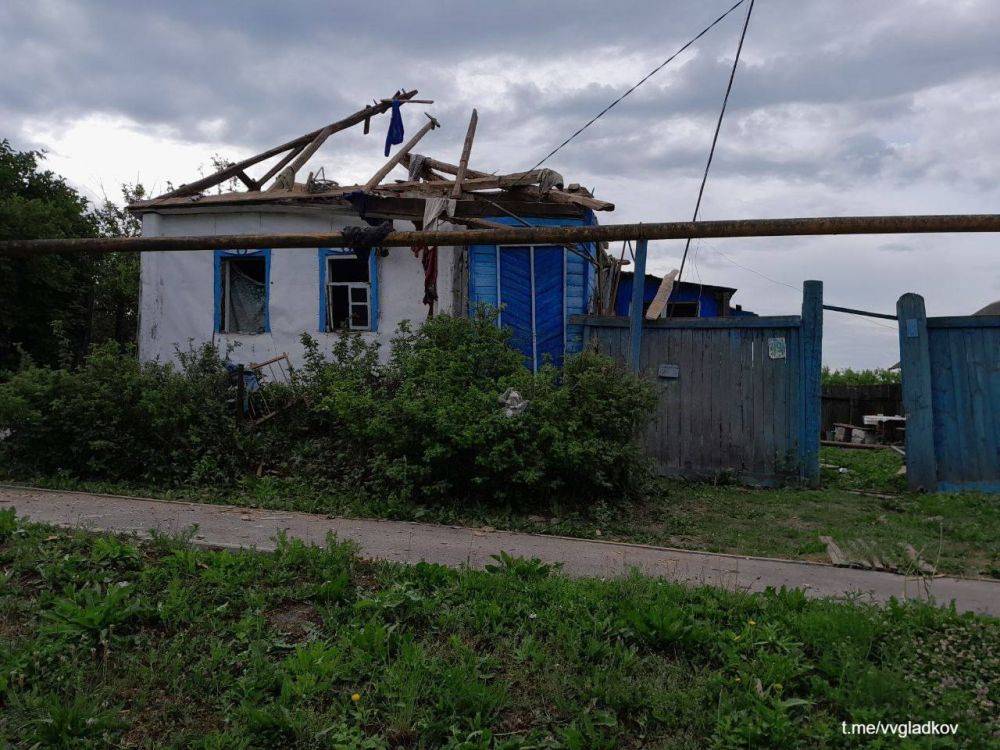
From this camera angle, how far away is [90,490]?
734cm

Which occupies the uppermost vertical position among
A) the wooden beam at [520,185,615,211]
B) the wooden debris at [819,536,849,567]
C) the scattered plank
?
the wooden beam at [520,185,615,211]

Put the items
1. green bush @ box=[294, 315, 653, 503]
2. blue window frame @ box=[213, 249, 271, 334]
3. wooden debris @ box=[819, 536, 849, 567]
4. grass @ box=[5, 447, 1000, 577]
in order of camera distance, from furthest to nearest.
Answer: blue window frame @ box=[213, 249, 271, 334] < green bush @ box=[294, 315, 653, 503] < grass @ box=[5, 447, 1000, 577] < wooden debris @ box=[819, 536, 849, 567]

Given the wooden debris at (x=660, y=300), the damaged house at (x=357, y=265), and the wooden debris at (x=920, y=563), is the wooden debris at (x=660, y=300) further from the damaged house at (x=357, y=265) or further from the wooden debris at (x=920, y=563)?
the wooden debris at (x=920, y=563)

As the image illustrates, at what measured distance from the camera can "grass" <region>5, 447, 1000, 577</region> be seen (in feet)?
19.1

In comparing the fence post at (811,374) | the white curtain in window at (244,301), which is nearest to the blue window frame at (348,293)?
the white curtain in window at (244,301)

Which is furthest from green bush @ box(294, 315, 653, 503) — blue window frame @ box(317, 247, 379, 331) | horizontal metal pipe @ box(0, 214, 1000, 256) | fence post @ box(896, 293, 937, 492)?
blue window frame @ box(317, 247, 379, 331)

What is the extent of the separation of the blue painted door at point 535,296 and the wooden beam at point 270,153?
3501 millimetres

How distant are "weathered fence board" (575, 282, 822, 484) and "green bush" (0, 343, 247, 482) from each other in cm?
448

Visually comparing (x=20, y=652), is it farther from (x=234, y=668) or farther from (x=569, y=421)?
(x=569, y=421)

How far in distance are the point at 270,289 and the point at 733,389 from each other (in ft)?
24.4

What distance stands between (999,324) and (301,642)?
7.93 metres

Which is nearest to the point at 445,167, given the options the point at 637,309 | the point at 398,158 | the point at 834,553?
the point at 398,158

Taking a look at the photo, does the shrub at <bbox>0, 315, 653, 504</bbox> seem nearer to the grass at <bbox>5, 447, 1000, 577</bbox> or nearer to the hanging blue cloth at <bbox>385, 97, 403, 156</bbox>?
the grass at <bbox>5, 447, 1000, 577</bbox>

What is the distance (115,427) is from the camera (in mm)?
8023
